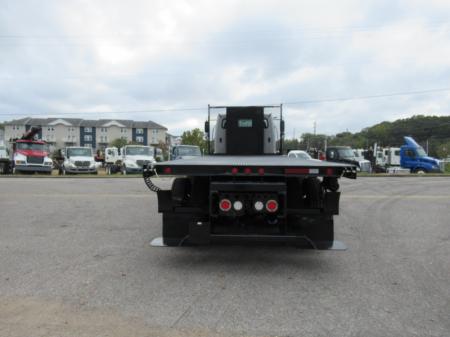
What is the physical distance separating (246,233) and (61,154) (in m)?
25.9

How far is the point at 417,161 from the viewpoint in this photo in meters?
32.2

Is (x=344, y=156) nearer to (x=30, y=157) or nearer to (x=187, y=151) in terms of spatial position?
(x=187, y=151)

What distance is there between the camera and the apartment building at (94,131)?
344 feet

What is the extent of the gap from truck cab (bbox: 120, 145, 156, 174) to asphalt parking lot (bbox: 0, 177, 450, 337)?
58.7ft

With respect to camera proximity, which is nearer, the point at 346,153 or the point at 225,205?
the point at 225,205

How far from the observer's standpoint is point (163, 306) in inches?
146

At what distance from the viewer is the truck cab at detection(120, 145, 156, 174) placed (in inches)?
1011

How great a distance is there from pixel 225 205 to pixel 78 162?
23472mm

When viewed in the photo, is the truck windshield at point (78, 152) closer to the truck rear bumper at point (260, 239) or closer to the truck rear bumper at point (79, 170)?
the truck rear bumper at point (79, 170)

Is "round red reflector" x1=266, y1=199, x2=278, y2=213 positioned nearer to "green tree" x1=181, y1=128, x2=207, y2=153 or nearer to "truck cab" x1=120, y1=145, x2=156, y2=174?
"truck cab" x1=120, y1=145, x2=156, y2=174

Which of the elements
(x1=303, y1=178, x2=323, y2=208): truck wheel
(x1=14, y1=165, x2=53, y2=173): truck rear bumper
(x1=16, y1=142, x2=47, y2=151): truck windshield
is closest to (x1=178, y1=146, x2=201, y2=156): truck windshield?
(x1=14, y1=165, x2=53, y2=173): truck rear bumper

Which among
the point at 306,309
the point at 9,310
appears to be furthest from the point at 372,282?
the point at 9,310

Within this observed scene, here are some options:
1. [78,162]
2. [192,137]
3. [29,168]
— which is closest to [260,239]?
[78,162]

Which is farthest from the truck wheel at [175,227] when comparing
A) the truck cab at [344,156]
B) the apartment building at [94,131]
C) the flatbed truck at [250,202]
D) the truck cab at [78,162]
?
the apartment building at [94,131]
